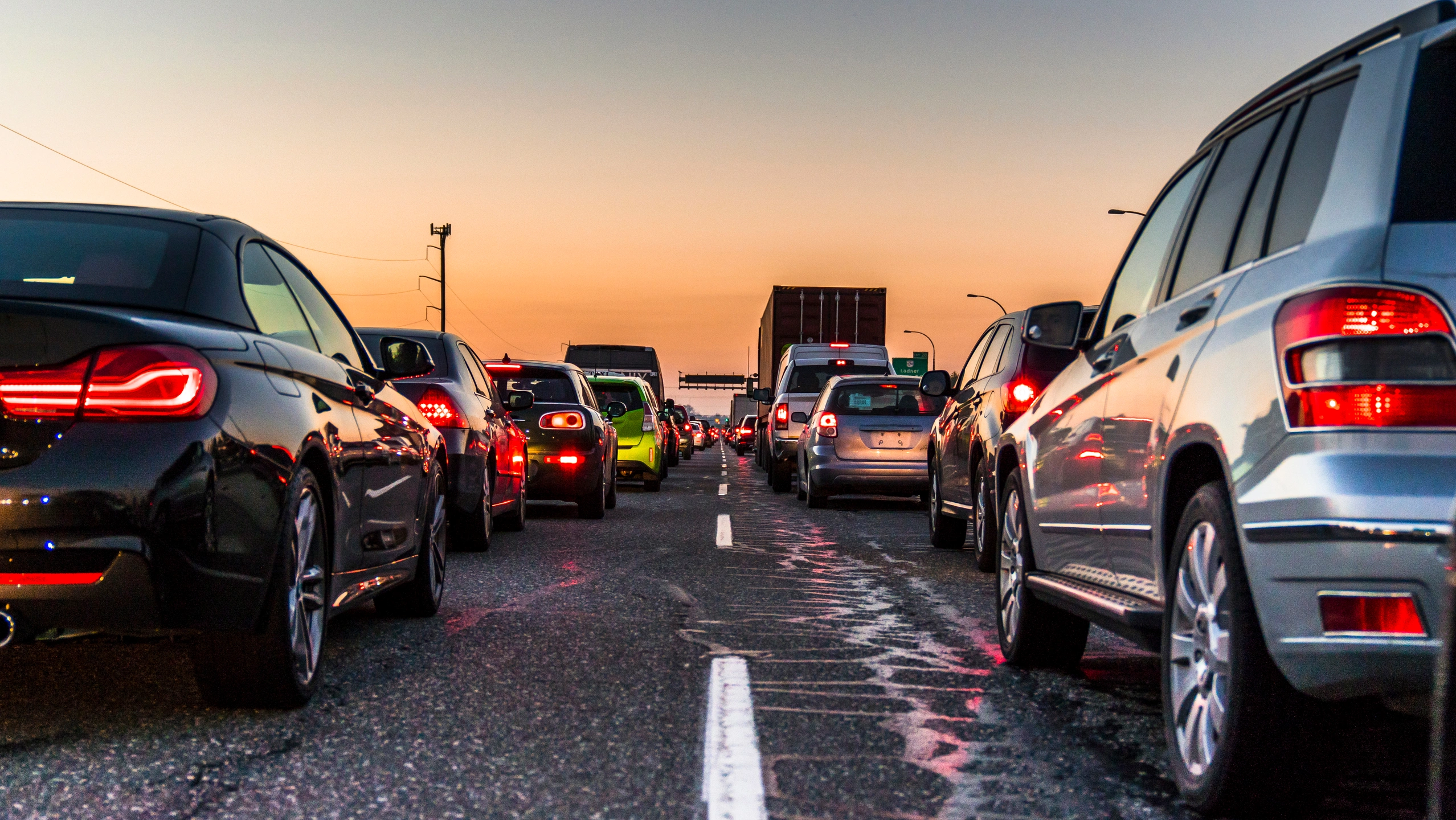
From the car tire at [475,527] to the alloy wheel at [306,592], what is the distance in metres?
5.12

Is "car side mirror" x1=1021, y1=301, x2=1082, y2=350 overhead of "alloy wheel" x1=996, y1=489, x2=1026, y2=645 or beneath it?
overhead

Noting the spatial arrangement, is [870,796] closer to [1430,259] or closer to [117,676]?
[1430,259]

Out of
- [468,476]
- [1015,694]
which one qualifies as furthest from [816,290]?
[1015,694]

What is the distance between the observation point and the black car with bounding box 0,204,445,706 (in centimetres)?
365

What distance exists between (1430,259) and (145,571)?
313 cm

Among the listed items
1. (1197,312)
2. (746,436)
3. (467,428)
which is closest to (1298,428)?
(1197,312)

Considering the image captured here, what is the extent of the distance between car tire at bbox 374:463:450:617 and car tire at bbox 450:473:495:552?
2946 mm

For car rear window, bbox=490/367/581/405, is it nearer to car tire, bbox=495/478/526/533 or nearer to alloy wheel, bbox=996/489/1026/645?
car tire, bbox=495/478/526/533

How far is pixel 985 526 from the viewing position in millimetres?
9039

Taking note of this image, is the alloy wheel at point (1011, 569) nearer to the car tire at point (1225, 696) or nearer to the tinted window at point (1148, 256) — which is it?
the tinted window at point (1148, 256)

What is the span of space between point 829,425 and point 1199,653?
40.1ft

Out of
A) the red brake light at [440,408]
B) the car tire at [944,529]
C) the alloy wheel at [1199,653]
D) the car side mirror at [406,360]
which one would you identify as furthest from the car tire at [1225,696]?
the car tire at [944,529]

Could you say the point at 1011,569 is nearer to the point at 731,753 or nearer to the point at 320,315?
the point at 731,753

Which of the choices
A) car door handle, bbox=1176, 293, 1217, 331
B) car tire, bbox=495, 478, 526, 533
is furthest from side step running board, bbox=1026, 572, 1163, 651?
car tire, bbox=495, 478, 526, 533
